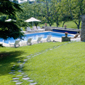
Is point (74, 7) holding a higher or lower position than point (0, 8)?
higher

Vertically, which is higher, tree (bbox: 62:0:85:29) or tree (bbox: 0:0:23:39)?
tree (bbox: 62:0:85:29)

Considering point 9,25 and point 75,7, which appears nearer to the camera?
point 9,25

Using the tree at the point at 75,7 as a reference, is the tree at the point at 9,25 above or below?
below

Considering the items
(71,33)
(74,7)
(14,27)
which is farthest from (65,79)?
(74,7)

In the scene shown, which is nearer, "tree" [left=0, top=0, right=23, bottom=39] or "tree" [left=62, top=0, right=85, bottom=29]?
"tree" [left=0, top=0, right=23, bottom=39]

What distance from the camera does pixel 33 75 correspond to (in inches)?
242

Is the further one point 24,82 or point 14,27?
point 14,27

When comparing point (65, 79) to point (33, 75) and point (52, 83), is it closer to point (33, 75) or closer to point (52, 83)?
point (52, 83)

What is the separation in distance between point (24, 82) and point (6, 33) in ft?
18.7

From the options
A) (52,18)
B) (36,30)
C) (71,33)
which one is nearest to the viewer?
(71,33)

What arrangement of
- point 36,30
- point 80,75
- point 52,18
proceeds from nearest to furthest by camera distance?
1. point 80,75
2. point 36,30
3. point 52,18

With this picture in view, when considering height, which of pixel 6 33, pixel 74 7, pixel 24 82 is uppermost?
pixel 74 7

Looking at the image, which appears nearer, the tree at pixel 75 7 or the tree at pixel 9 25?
the tree at pixel 9 25

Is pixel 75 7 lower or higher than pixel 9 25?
higher
